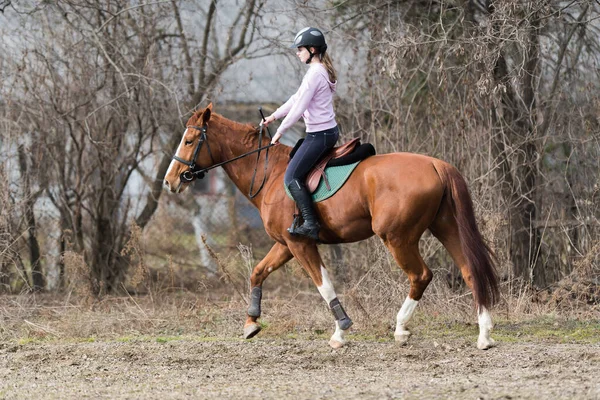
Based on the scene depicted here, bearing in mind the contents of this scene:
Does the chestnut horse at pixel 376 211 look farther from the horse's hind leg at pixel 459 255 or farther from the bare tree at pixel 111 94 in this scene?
the bare tree at pixel 111 94

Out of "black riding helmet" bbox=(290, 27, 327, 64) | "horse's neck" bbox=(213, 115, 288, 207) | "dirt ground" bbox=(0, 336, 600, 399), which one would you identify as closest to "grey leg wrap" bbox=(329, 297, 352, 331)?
"dirt ground" bbox=(0, 336, 600, 399)

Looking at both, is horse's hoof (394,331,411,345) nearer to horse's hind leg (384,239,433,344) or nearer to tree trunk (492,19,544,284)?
horse's hind leg (384,239,433,344)

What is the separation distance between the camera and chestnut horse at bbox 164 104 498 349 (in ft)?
25.4

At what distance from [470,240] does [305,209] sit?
146 cm

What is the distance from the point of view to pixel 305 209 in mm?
7988

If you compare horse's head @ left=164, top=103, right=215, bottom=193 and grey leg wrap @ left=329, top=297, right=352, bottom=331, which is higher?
horse's head @ left=164, top=103, right=215, bottom=193

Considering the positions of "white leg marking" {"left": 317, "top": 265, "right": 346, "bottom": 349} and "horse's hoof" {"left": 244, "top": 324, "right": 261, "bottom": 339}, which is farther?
"horse's hoof" {"left": 244, "top": 324, "right": 261, "bottom": 339}

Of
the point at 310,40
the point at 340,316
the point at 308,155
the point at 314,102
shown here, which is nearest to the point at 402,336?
the point at 340,316

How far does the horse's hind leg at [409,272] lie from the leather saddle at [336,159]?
80 centimetres

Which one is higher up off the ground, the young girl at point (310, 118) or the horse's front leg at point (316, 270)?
the young girl at point (310, 118)

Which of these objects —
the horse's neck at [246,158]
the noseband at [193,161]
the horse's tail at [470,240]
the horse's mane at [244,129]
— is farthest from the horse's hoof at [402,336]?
the noseband at [193,161]

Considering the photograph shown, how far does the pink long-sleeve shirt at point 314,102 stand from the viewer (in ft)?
26.1

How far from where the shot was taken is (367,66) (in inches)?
452

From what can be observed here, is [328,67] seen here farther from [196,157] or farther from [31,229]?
[31,229]
